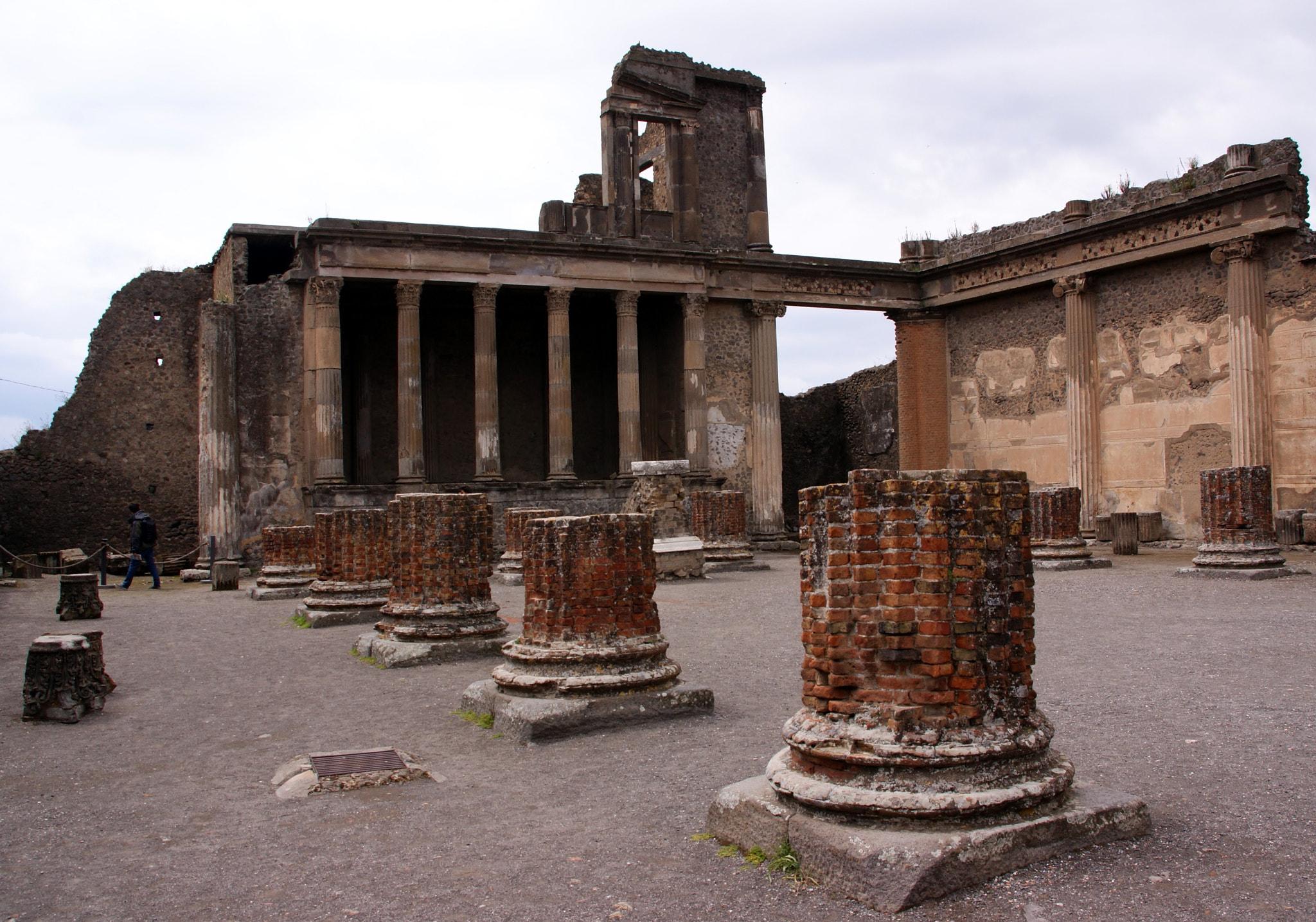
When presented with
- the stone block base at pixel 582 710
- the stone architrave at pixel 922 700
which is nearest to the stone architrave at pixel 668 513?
the stone block base at pixel 582 710

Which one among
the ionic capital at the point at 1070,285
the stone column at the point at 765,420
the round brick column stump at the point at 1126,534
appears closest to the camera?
the round brick column stump at the point at 1126,534

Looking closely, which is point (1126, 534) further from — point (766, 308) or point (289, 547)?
point (289, 547)

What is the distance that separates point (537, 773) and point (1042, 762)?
7.38ft

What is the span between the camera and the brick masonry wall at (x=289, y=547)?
45.4ft

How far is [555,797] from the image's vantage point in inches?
172

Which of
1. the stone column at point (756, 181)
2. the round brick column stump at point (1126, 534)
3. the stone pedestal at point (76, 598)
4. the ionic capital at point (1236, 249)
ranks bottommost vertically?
the stone pedestal at point (76, 598)

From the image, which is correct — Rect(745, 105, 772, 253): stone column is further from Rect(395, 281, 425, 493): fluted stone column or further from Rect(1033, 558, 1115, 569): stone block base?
Rect(1033, 558, 1115, 569): stone block base

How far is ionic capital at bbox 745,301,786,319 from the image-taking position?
2144 centimetres

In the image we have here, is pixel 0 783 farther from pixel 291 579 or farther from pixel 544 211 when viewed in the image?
pixel 544 211

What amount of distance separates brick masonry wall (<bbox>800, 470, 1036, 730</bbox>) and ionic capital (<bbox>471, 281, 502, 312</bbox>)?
53.2ft

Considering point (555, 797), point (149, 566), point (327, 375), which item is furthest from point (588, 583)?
point (327, 375)

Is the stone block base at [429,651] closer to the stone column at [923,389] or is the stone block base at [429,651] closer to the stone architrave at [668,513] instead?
the stone architrave at [668,513]

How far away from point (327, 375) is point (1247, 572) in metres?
13.8

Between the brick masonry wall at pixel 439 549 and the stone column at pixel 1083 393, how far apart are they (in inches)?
522
